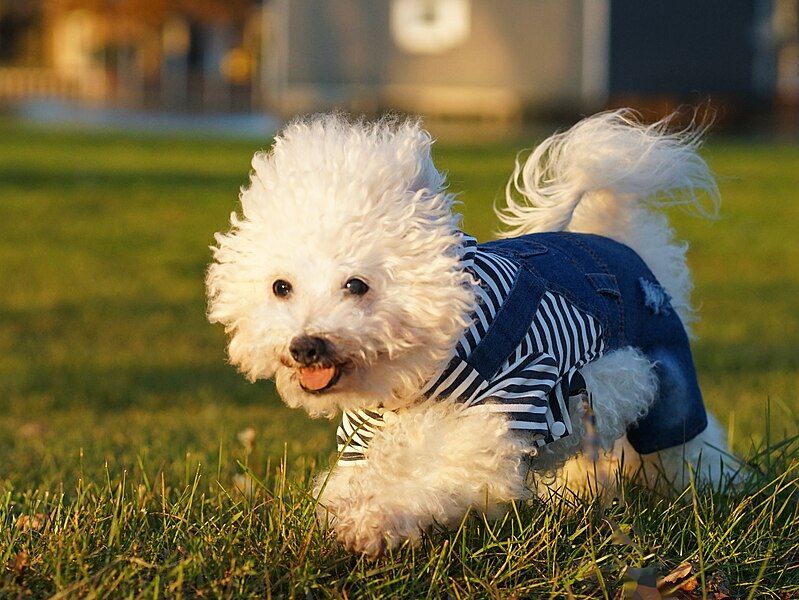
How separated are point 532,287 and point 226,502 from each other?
1.10m

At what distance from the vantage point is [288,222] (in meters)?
3.43

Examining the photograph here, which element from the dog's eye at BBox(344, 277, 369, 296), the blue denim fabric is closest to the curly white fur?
the dog's eye at BBox(344, 277, 369, 296)

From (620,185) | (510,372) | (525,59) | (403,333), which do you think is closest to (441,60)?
(525,59)

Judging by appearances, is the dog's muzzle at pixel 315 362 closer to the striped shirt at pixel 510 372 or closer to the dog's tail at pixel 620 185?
the striped shirt at pixel 510 372

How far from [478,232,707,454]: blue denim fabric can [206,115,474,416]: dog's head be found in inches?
18.9

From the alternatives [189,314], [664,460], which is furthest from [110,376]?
[664,460]

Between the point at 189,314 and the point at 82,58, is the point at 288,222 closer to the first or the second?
the point at 189,314

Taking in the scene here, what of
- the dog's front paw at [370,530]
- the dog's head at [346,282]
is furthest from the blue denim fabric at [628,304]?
the dog's front paw at [370,530]

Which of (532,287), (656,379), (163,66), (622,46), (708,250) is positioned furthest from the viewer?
(163,66)

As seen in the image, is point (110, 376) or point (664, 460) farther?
point (110, 376)

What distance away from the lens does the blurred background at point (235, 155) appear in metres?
7.25

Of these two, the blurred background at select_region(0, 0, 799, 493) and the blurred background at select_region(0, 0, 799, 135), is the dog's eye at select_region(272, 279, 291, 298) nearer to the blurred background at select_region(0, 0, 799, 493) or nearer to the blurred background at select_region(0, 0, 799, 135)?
the blurred background at select_region(0, 0, 799, 493)

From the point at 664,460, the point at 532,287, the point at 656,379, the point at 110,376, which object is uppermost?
the point at 532,287

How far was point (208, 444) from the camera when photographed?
562 cm
